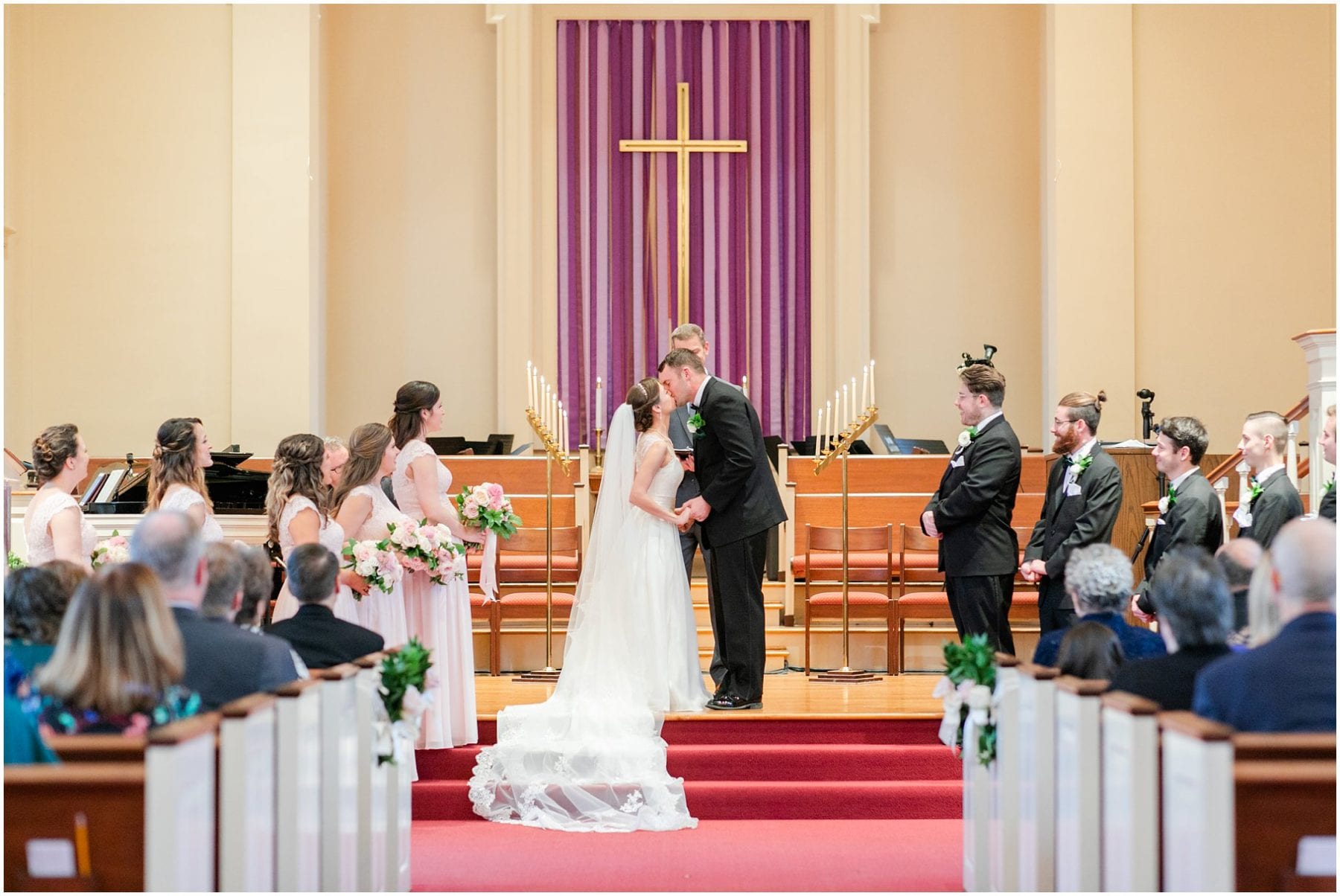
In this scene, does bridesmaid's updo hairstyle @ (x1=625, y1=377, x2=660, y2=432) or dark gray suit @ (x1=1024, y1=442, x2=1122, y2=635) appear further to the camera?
bridesmaid's updo hairstyle @ (x1=625, y1=377, x2=660, y2=432)

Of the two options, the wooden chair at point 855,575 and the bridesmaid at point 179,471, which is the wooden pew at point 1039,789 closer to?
the bridesmaid at point 179,471

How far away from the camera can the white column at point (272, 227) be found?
11641 millimetres

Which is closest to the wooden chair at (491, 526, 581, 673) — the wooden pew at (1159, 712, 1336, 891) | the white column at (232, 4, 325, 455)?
the white column at (232, 4, 325, 455)

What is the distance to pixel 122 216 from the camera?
11.8m

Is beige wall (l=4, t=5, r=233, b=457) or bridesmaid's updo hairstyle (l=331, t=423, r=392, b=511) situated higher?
beige wall (l=4, t=5, r=233, b=457)

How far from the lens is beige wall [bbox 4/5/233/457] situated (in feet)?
38.4

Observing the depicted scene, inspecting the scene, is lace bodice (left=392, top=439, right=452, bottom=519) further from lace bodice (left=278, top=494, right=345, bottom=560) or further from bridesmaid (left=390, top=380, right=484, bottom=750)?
lace bodice (left=278, top=494, right=345, bottom=560)

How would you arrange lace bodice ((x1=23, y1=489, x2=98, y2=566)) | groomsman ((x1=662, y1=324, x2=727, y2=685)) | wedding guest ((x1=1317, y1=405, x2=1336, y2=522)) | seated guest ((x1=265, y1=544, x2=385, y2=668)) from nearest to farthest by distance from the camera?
1. seated guest ((x1=265, y1=544, x2=385, y2=668))
2. wedding guest ((x1=1317, y1=405, x2=1336, y2=522))
3. lace bodice ((x1=23, y1=489, x2=98, y2=566))
4. groomsman ((x1=662, y1=324, x2=727, y2=685))

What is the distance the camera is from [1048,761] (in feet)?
12.8

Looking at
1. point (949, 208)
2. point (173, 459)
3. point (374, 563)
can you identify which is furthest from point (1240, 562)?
point (949, 208)

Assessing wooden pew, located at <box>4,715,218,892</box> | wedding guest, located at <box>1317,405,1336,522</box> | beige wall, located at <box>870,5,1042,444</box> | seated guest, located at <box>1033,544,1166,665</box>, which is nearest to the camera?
wooden pew, located at <box>4,715,218,892</box>

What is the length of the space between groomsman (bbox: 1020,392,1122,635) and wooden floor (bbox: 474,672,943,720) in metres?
0.72

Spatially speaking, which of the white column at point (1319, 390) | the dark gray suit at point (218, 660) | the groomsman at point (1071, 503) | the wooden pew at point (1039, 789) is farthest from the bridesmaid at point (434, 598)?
the white column at point (1319, 390)

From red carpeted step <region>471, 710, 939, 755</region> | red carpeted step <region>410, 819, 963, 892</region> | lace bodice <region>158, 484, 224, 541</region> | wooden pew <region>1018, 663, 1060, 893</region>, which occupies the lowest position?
red carpeted step <region>410, 819, 963, 892</region>
